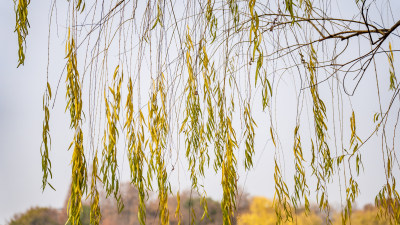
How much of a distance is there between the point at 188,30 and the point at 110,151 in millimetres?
344

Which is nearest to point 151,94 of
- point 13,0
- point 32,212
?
point 13,0

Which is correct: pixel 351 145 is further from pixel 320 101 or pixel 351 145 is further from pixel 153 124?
pixel 153 124

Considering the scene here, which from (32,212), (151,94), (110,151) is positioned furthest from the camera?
(32,212)

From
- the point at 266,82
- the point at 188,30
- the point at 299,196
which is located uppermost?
the point at 188,30

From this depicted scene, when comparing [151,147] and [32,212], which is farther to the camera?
[32,212]

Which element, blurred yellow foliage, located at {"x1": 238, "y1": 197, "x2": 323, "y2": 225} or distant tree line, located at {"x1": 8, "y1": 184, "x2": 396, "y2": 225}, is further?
blurred yellow foliage, located at {"x1": 238, "y1": 197, "x2": 323, "y2": 225}

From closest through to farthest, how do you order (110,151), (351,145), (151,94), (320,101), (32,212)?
1. (110,151)
2. (151,94)
3. (320,101)
4. (351,145)
5. (32,212)

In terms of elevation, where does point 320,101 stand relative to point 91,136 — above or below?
above

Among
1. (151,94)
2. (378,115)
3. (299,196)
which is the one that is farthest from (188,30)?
(378,115)

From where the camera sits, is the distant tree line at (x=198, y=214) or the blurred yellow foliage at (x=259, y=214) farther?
the blurred yellow foliage at (x=259, y=214)

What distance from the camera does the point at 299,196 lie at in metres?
1.31

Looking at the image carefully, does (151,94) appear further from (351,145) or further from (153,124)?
(351,145)

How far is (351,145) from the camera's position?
4.55 ft

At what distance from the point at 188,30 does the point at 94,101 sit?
27 cm
